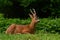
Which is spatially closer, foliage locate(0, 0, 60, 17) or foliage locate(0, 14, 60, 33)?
foliage locate(0, 14, 60, 33)

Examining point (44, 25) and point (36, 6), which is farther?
point (36, 6)

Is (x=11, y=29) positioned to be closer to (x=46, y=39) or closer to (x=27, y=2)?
(x=46, y=39)

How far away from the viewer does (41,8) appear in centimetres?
2255

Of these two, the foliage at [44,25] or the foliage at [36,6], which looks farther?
the foliage at [36,6]

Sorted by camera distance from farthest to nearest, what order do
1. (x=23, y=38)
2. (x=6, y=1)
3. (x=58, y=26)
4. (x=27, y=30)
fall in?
1. (x=6, y=1)
2. (x=58, y=26)
3. (x=27, y=30)
4. (x=23, y=38)

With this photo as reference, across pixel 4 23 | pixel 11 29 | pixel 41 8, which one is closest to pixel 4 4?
pixel 41 8

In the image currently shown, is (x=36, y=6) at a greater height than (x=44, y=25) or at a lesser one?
lesser

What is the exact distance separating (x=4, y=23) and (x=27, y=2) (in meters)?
4.03

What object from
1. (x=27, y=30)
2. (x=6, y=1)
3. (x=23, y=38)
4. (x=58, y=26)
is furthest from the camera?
(x=6, y=1)

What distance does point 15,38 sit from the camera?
1157cm

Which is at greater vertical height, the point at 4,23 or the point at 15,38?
the point at 15,38

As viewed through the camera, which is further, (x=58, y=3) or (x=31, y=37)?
(x=58, y=3)

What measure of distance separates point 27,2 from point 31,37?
10.1m

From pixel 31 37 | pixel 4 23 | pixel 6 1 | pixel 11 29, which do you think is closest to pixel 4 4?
pixel 6 1
